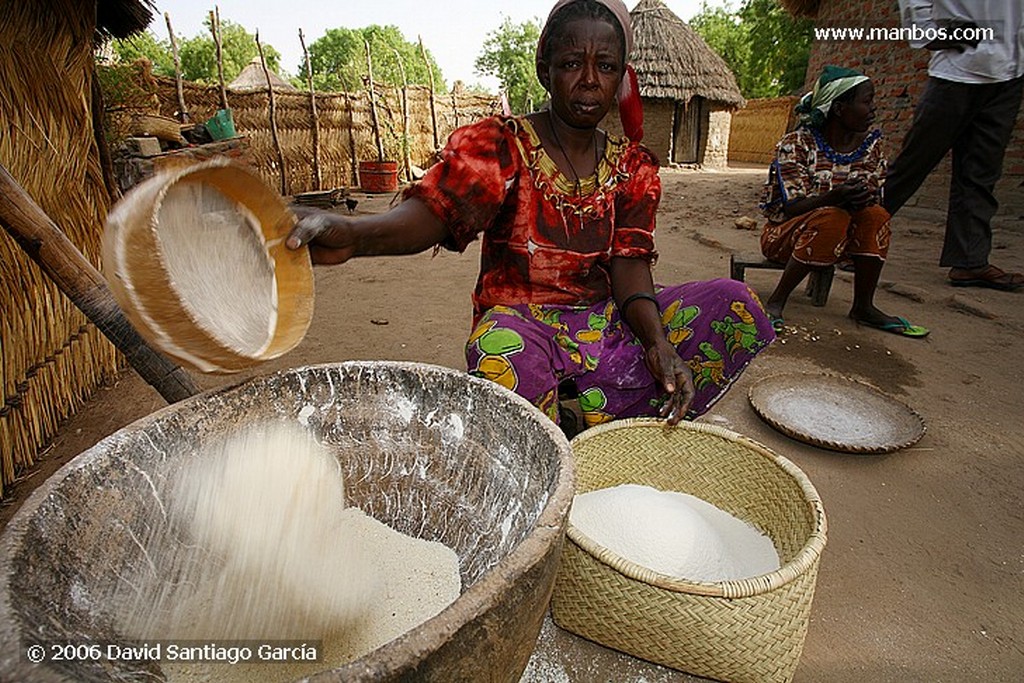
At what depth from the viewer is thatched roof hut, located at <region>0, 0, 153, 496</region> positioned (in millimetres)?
1902

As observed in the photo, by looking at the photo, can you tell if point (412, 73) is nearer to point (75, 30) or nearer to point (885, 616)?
point (75, 30)

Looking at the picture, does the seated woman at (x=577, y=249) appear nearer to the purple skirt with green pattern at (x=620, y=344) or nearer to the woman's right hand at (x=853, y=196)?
the purple skirt with green pattern at (x=620, y=344)

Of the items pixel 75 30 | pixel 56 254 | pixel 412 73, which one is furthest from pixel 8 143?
pixel 412 73

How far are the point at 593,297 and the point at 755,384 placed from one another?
1.12m

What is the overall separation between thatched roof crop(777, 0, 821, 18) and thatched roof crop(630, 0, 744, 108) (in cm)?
602

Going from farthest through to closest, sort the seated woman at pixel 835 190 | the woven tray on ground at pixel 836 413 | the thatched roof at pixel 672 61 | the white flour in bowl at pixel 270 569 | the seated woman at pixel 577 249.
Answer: the thatched roof at pixel 672 61
the seated woman at pixel 835 190
the woven tray on ground at pixel 836 413
the seated woman at pixel 577 249
the white flour in bowl at pixel 270 569

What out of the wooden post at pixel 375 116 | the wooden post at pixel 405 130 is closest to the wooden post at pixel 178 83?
the wooden post at pixel 375 116

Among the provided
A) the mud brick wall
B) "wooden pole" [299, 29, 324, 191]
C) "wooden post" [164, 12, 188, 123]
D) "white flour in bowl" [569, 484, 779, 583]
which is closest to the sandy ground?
"white flour in bowl" [569, 484, 779, 583]

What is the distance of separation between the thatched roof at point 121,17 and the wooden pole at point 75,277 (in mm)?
1954

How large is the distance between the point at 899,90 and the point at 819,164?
414cm

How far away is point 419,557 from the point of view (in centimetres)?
116

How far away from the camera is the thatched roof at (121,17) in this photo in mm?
2582

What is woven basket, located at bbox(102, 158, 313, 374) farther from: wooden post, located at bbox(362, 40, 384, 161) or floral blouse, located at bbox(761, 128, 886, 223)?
wooden post, located at bbox(362, 40, 384, 161)

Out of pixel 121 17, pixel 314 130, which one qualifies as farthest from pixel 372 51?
pixel 121 17
